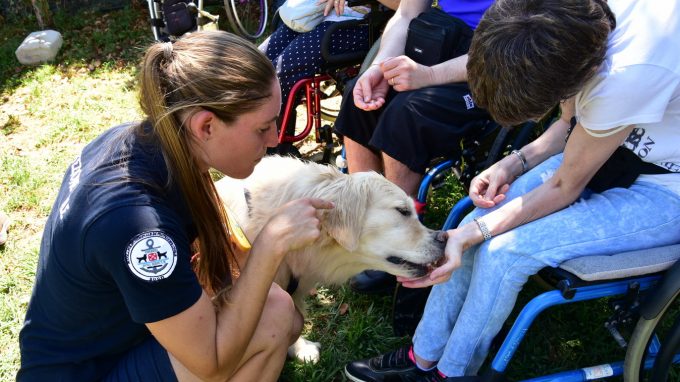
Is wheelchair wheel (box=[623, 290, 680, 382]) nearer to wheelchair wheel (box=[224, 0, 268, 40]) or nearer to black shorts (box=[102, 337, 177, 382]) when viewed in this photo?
black shorts (box=[102, 337, 177, 382])

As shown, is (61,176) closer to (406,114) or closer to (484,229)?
(406,114)

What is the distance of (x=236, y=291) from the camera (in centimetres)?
176

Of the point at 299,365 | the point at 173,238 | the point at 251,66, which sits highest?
the point at 251,66

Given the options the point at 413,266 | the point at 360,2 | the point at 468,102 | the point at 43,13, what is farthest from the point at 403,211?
the point at 43,13

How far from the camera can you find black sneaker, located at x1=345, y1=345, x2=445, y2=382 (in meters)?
2.34

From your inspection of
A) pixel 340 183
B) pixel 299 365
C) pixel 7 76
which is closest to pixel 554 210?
pixel 340 183

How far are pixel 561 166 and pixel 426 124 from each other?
2.28ft

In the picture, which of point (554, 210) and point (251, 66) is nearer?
point (251, 66)

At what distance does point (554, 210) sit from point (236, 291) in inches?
44.6

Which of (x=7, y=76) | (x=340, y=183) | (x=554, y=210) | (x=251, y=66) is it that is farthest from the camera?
(x=7, y=76)

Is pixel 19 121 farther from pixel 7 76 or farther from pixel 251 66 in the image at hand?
pixel 251 66

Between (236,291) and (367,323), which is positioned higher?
(236,291)

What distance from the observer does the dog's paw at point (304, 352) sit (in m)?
2.76

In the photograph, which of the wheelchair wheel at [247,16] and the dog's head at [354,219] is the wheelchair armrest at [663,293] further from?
the wheelchair wheel at [247,16]
